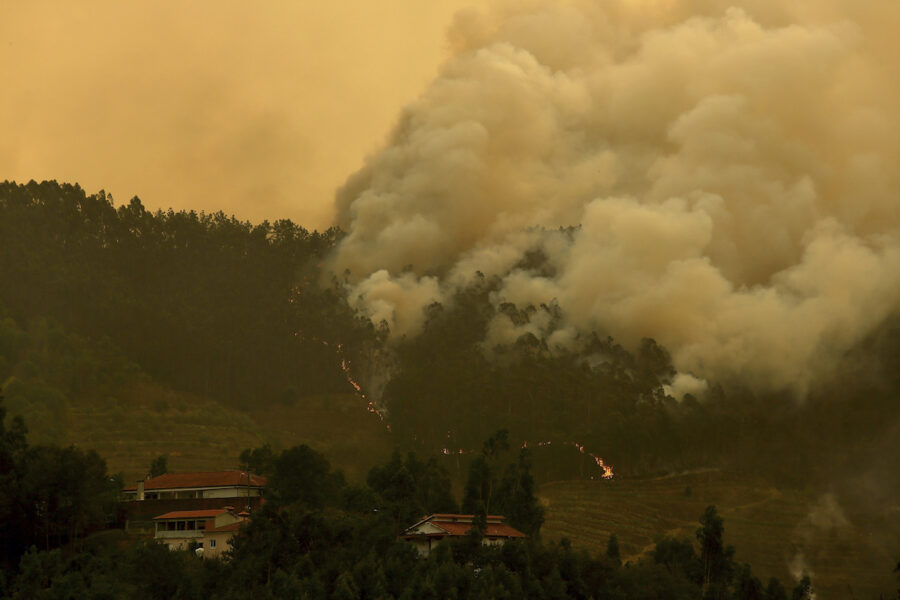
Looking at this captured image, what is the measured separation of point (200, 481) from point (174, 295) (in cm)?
6642

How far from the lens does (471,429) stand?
161 metres

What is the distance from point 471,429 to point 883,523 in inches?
2000

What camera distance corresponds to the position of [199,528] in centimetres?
11100

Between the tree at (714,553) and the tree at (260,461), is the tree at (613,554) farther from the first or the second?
the tree at (260,461)

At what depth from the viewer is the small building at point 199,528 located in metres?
109

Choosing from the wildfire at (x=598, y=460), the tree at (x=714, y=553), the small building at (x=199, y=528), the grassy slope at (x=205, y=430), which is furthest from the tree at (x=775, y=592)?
the grassy slope at (x=205, y=430)

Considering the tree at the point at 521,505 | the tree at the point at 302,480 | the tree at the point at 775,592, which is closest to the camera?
the tree at the point at 775,592

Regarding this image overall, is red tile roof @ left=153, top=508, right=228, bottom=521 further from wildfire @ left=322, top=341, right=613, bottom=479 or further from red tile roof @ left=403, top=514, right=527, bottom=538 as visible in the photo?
wildfire @ left=322, top=341, right=613, bottom=479

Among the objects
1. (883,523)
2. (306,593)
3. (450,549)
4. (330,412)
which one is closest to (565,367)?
(330,412)

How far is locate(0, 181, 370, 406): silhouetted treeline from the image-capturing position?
567 feet

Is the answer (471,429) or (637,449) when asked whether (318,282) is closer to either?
(471,429)

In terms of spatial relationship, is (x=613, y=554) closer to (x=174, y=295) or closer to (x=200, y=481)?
(x=200, y=481)

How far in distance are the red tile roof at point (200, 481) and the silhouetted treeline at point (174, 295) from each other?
48.3 m

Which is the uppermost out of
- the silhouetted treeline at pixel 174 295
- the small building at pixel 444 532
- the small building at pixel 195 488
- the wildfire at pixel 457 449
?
the silhouetted treeline at pixel 174 295
